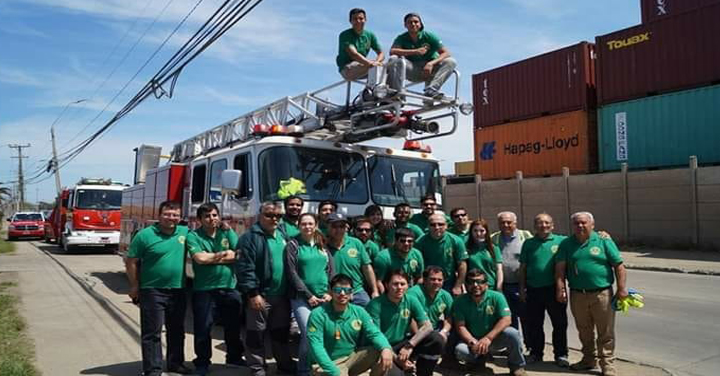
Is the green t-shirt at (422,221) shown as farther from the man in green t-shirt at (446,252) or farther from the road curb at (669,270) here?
the road curb at (669,270)

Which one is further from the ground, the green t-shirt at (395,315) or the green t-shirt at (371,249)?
the green t-shirt at (371,249)

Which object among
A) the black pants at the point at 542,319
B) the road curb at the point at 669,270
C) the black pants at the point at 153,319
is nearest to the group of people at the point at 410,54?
the black pants at the point at 542,319

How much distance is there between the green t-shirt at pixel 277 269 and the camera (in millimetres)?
→ 5418

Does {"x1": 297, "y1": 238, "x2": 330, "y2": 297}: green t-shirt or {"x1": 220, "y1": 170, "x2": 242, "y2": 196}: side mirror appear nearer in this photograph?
{"x1": 297, "y1": 238, "x2": 330, "y2": 297}: green t-shirt

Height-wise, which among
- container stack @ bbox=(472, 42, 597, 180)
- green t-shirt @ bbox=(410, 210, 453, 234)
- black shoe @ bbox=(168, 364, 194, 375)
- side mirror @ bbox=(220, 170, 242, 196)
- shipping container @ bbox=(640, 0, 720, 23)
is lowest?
black shoe @ bbox=(168, 364, 194, 375)

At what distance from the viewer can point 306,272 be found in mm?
5344

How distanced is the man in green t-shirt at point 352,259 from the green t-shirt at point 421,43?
8.88 feet

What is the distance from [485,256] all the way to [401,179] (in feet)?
7.64

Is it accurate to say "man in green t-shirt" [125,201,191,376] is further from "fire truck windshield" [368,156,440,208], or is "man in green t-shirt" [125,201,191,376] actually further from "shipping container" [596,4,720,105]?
"shipping container" [596,4,720,105]

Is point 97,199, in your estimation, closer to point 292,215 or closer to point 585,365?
point 292,215

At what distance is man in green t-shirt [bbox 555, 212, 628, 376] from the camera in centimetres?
551

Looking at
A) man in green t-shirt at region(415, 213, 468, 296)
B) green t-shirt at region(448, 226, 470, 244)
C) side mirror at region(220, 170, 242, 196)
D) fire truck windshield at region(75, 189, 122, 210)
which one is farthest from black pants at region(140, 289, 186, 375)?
fire truck windshield at region(75, 189, 122, 210)

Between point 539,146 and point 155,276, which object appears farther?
point 539,146

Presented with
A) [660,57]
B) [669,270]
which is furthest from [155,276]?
[660,57]
